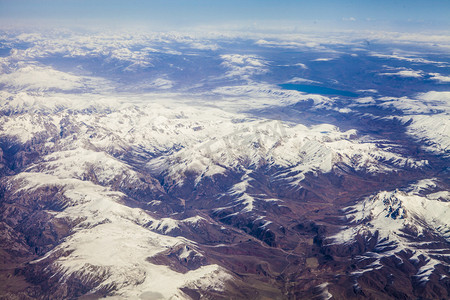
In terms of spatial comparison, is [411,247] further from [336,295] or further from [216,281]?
[216,281]

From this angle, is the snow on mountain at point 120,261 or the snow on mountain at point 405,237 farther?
the snow on mountain at point 405,237

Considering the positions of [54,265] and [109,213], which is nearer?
[54,265]

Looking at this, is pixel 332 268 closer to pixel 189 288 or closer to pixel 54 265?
pixel 189 288

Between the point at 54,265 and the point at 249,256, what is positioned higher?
the point at 54,265

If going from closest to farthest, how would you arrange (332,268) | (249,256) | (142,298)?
(142,298), (332,268), (249,256)

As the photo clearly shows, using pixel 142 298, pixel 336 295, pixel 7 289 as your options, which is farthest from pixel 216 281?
pixel 7 289

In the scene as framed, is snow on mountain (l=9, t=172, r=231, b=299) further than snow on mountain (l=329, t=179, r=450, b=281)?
No

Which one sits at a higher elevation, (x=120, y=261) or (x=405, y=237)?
(x=120, y=261)

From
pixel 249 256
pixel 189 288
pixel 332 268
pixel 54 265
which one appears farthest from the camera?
pixel 249 256

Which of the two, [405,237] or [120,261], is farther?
[405,237]
